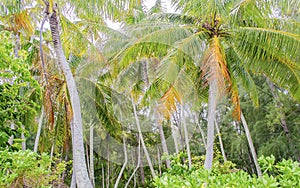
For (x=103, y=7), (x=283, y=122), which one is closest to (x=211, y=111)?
(x=103, y=7)

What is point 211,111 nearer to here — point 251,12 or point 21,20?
point 251,12

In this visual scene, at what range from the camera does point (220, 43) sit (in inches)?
213

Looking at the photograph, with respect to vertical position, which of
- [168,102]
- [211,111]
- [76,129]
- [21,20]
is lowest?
[76,129]

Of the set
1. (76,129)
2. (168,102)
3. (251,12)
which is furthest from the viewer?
(251,12)

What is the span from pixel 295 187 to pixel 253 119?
11.1 m

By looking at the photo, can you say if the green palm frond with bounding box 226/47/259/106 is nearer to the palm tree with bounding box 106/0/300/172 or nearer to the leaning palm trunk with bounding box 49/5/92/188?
the palm tree with bounding box 106/0/300/172

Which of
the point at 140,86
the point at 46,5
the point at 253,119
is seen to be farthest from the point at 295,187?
the point at 253,119

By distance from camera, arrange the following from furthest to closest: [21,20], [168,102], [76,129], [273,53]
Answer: [21,20]
[273,53]
[168,102]
[76,129]

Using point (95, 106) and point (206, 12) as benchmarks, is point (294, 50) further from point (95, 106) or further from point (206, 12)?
point (95, 106)

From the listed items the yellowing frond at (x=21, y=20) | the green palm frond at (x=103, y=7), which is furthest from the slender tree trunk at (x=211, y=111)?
the yellowing frond at (x=21, y=20)

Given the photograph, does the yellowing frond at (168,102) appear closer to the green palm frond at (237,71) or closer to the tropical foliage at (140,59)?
the tropical foliage at (140,59)

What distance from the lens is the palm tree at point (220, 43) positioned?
5.00 meters

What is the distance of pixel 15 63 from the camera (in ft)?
11.1

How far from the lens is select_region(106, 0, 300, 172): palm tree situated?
4996 mm
